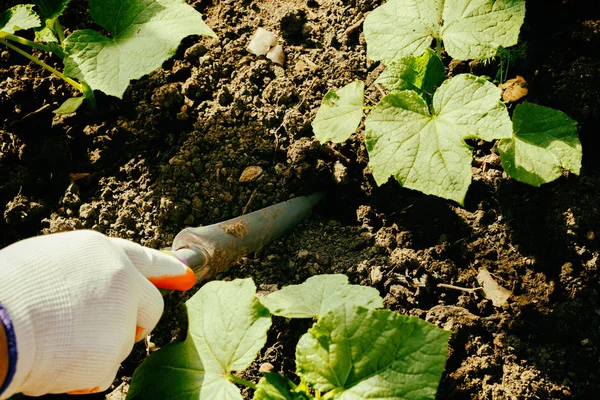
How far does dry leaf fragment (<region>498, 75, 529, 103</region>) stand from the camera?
2145 millimetres

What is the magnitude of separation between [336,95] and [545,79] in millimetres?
879

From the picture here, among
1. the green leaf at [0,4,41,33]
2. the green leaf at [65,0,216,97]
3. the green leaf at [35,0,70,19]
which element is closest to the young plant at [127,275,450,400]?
the green leaf at [65,0,216,97]

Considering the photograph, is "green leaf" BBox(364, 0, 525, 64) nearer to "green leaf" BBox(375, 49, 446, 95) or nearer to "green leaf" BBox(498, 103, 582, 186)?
"green leaf" BBox(375, 49, 446, 95)

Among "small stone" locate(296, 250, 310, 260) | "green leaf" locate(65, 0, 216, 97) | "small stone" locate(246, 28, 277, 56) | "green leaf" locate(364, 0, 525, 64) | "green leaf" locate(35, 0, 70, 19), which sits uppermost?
"green leaf" locate(35, 0, 70, 19)

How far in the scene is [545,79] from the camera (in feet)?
7.04

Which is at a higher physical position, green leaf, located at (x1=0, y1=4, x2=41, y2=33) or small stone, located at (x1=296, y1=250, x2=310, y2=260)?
green leaf, located at (x1=0, y1=4, x2=41, y2=33)

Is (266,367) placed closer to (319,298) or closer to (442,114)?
(319,298)

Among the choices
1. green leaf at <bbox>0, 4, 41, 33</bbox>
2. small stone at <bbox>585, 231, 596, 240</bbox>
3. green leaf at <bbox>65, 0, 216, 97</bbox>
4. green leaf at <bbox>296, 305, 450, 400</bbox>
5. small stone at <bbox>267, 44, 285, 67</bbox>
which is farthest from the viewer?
small stone at <bbox>267, 44, 285, 67</bbox>

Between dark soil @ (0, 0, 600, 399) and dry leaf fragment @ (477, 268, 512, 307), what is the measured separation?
0.07ft

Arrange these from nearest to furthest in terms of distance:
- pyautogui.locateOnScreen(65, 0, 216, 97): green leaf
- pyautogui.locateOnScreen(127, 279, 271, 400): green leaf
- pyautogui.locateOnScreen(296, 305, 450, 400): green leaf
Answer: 1. pyautogui.locateOnScreen(296, 305, 450, 400): green leaf
2. pyautogui.locateOnScreen(127, 279, 271, 400): green leaf
3. pyautogui.locateOnScreen(65, 0, 216, 97): green leaf

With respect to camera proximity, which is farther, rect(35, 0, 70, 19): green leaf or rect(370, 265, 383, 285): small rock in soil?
rect(35, 0, 70, 19): green leaf

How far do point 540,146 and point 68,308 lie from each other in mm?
1678

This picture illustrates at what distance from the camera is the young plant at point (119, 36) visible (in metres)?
2.01

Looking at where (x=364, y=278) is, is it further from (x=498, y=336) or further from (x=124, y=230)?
(x=124, y=230)
